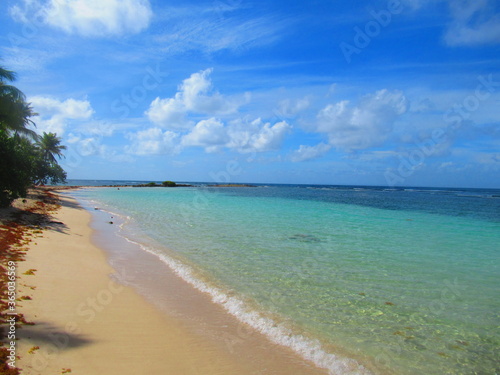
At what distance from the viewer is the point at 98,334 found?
5.73 metres

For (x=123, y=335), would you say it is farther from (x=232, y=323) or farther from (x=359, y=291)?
(x=359, y=291)

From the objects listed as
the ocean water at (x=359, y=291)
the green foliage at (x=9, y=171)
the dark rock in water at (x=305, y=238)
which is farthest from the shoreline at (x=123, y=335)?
the green foliage at (x=9, y=171)

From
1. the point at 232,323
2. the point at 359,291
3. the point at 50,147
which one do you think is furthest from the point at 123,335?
the point at 50,147

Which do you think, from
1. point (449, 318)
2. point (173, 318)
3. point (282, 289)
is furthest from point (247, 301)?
point (449, 318)

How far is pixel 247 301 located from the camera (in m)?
7.87

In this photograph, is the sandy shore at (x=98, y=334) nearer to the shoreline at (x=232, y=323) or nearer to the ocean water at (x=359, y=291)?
the shoreline at (x=232, y=323)

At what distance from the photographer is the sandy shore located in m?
4.77

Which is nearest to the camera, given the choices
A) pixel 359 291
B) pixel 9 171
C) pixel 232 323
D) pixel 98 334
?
pixel 98 334

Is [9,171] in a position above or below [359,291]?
above

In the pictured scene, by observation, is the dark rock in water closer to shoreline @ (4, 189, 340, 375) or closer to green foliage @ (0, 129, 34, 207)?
shoreline @ (4, 189, 340, 375)

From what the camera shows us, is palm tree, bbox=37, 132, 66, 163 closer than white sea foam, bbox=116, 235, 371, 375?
No

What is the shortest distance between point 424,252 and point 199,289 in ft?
36.3

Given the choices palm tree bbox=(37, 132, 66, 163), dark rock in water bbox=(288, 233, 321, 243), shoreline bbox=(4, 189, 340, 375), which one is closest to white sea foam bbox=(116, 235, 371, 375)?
shoreline bbox=(4, 189, 340, 375)

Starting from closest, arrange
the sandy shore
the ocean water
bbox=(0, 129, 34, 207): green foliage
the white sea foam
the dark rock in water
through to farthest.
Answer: the sandy shore < the white sea foam < the ocean water < the dark rock in water < bbox=(0, 129, 34, 207): green foliage
